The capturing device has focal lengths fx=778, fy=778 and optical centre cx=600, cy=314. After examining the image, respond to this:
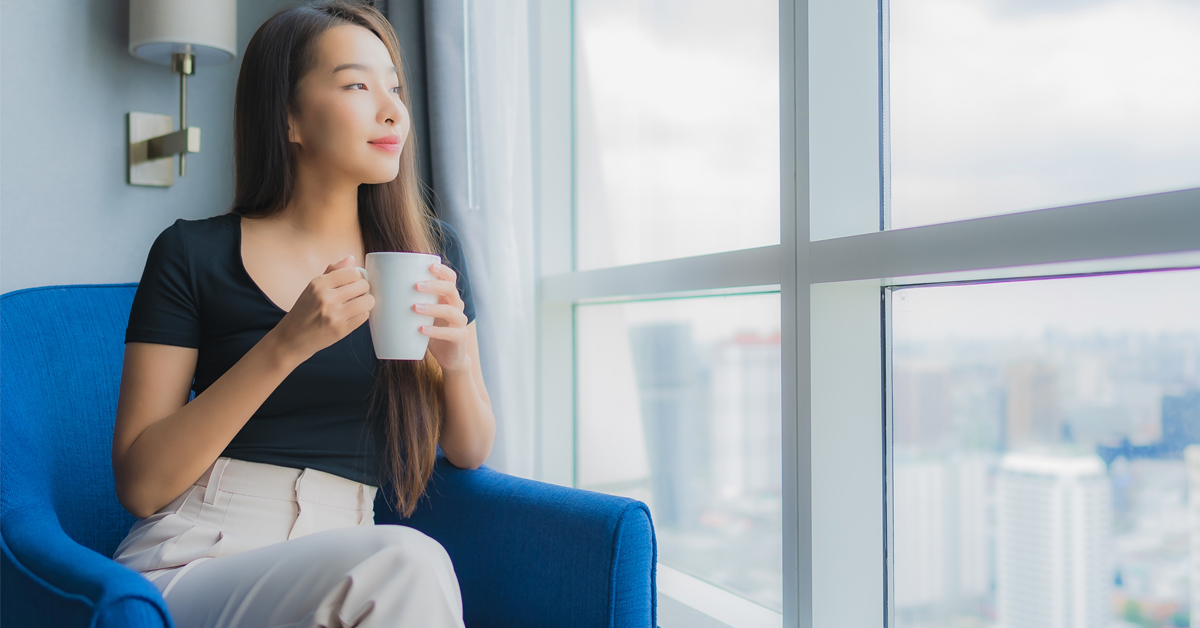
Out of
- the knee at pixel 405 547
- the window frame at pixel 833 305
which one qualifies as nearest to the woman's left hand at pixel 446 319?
the knee at pixel 405 547

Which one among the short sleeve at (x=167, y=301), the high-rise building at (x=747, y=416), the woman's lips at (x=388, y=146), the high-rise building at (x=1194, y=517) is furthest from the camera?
the high-rise building at (x=747, y=416)

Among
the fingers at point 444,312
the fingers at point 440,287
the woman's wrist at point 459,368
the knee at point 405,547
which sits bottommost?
the knee at point 405,547

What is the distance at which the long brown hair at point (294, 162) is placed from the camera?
3.69 ft

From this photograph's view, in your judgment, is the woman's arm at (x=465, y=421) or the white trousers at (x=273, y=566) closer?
the white trousers at (x=273, y=566)

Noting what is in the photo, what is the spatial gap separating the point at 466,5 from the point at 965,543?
4.28 feet

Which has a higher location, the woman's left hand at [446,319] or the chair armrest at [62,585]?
the woman's left hand at [446,319]

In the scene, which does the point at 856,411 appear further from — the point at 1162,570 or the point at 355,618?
the point at 355,618

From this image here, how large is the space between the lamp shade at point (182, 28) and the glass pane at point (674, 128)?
76 cm

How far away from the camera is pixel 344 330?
33.8 inches

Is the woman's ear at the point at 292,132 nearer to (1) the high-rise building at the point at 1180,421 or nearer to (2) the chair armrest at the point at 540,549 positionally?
(2) the chair armrest at the point at 540,549

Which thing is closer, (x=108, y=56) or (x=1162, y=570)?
(x=1162, y=570)

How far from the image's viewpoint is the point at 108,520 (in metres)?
1.23

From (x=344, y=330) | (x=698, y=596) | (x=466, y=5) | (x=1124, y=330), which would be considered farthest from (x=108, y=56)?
(x=1124, y=330)

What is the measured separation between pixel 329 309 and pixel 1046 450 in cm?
82
